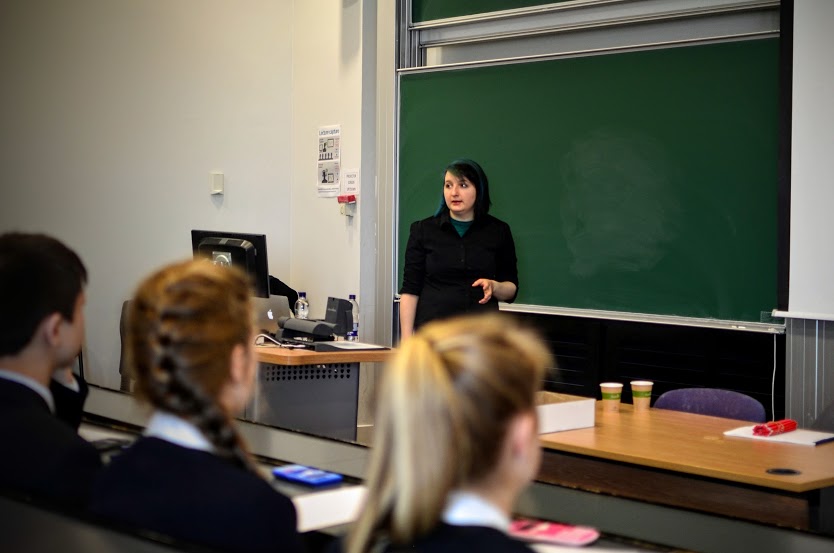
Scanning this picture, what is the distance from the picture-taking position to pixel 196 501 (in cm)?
138

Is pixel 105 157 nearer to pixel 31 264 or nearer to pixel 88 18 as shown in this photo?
pixel 88 18

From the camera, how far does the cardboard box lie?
294 cm

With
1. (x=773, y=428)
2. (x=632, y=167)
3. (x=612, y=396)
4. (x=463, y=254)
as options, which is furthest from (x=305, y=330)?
(x=773, y=428)

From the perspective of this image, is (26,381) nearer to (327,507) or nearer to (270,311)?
(327,507)

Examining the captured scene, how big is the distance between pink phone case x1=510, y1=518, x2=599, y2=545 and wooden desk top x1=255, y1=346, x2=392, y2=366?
268cm

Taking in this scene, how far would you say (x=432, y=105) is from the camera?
231 inches

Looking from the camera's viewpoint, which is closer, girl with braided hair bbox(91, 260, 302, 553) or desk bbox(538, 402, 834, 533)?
girl with braided hair bbox(91, 260, 302, 553)

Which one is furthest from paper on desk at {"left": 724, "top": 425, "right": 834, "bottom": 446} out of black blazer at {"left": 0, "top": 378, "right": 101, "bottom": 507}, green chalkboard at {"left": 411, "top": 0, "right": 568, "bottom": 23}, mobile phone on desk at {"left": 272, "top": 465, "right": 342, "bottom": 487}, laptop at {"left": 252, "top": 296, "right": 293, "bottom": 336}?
green chalkboard at {"left": 411, "top": 0, "right": 568, "bottom": 23}

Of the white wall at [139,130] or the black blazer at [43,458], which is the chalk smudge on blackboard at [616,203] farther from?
the black blazer at [43,458]

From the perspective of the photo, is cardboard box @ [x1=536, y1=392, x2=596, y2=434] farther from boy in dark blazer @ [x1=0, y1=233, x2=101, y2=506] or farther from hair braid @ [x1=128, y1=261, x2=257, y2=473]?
hair braid @ [x1=128, y1=261, x2=257, y2=473]

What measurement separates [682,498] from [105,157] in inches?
181

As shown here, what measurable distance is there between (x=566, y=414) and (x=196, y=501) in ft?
5.85

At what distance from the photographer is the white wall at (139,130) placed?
235 inches

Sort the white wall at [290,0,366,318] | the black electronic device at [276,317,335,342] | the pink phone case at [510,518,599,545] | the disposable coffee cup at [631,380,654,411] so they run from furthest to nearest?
the white wall at [290,0,366,318] < the black electronic device at [276,317,335,342] < the disposable coffee cup at [631,380,654,411] < the pink phone case at [510,518,599,545]
